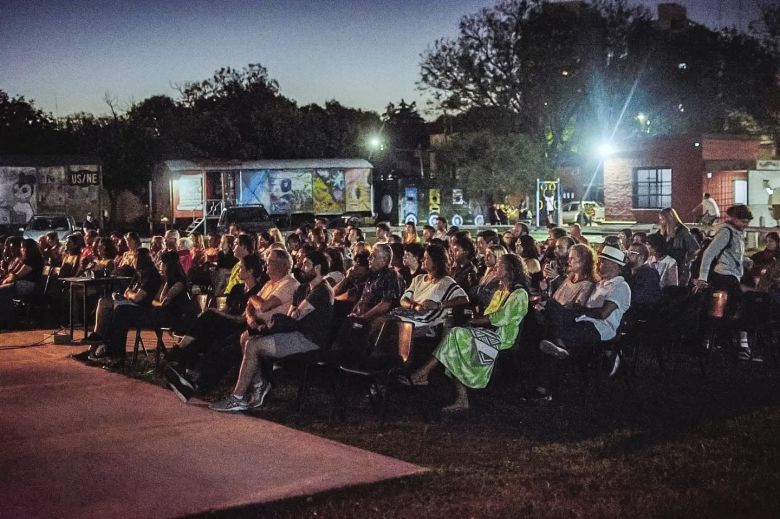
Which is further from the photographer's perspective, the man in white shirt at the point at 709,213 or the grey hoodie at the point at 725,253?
the man in white shirt at the point at 709,213

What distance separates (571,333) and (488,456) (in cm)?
220

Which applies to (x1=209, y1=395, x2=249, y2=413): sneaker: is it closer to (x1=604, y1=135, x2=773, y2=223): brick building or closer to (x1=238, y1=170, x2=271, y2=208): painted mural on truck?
(x1=604, y1=135, x2=773, y2=223): brick building

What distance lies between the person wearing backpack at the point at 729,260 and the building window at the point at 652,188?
31.7 m

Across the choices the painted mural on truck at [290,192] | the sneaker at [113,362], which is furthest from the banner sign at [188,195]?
the sneaker at [113,362]

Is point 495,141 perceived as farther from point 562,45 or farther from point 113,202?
point 113,202

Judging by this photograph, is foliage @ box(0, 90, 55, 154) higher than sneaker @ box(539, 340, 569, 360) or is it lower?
higher

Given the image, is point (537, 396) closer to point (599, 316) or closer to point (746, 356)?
point (599, 316)

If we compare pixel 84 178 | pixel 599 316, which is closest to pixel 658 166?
pixel 84 178

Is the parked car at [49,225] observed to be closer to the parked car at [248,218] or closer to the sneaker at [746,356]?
the parked car at [248,218]

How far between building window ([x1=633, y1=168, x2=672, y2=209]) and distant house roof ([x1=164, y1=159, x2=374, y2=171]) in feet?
41.0

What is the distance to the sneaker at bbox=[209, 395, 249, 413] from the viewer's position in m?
8.49

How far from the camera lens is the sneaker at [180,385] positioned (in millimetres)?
8875

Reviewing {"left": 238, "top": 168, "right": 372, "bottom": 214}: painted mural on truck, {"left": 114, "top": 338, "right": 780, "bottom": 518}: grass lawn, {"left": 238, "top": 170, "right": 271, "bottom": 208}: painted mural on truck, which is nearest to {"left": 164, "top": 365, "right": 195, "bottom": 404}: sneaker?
{"left": 114, "top": 338, "right": 780, "bottom": 518}: grass lawn

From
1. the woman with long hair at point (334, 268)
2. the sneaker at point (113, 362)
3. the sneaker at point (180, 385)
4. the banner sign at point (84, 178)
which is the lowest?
the sneaker at point (113, 362)
